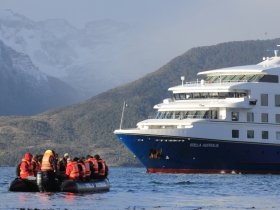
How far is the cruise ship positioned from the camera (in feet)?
358

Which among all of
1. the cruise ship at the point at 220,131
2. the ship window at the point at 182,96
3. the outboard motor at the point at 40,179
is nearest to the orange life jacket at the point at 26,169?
the outboard motor at the point at 40,179

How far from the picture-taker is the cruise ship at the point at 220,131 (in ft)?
358

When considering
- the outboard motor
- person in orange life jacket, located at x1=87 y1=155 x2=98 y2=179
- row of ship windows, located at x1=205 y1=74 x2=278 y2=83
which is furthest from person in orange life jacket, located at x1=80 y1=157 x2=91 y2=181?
row of ship windows, located at x1=205 y1=74 x2=278 y2=83

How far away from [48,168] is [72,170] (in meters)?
1.63

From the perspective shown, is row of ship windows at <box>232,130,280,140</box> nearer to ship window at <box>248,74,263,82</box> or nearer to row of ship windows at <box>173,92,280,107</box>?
row of ship windows at <box>173,92,280,107</box>

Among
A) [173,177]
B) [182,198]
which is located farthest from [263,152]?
[182,198]

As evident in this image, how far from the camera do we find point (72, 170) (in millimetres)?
70062

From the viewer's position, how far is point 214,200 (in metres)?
69.8

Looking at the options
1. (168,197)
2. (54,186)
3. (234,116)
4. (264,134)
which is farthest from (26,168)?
(264,134)

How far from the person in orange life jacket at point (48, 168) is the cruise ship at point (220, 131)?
131ft

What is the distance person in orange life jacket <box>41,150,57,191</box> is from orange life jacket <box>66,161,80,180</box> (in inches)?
36.2

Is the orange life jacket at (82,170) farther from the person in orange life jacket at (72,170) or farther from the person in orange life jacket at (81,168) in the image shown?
the person in orange life jacket at (72,170)

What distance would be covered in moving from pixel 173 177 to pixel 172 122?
923 cm

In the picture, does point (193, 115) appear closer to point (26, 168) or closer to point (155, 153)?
point (155, 153)
